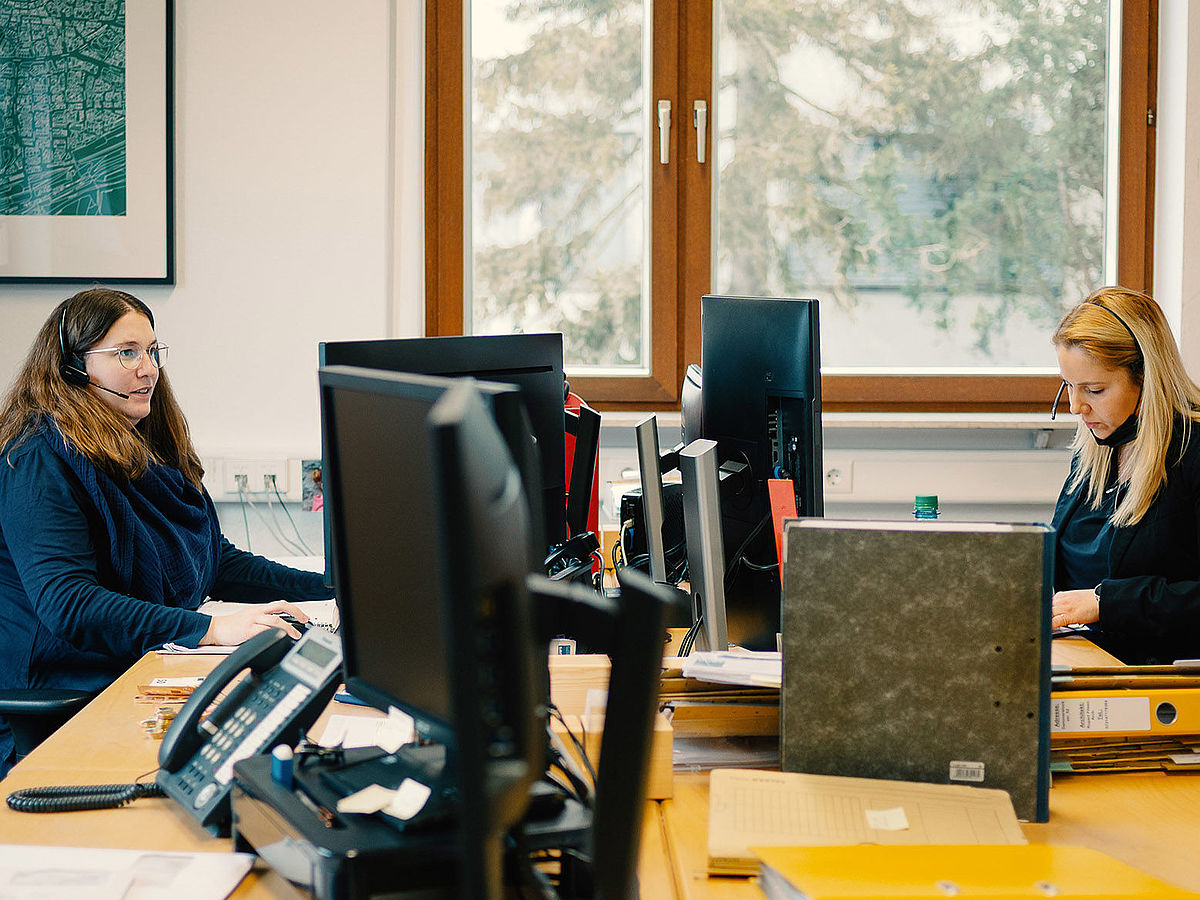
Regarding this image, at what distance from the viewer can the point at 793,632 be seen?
3.48 feet

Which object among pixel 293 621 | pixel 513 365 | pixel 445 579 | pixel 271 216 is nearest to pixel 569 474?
pixel 513 365

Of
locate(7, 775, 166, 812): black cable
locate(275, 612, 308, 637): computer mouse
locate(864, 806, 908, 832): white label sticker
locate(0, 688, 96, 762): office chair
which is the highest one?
locate(275, 612, 308, 637): computer mouse

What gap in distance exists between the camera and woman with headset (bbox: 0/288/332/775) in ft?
5.69

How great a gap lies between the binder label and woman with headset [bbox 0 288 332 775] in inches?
41.3

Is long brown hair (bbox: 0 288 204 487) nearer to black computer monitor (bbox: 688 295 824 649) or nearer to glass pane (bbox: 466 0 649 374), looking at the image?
black computer monitor (bbox: 688 295 824 649)

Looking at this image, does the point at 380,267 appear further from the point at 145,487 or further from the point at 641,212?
the point at 145,487

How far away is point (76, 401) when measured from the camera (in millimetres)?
1896

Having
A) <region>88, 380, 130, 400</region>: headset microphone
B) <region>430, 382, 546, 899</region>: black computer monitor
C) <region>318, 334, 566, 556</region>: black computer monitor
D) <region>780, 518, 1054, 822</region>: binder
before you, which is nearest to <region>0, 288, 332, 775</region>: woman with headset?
<region>88, 380, 130, 400</region>: headset microphone

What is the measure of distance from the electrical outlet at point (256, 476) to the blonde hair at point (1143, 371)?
1.92 m

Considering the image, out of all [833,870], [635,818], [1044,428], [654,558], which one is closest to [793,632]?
[833,870]

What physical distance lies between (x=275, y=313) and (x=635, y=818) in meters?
2.54

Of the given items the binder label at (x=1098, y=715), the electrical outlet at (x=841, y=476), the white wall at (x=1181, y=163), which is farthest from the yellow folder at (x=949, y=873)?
the white wall at (x=1181, y=163)

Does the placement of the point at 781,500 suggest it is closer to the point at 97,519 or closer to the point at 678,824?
the point at 678,824

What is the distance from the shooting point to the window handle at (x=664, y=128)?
2973 millimetres
